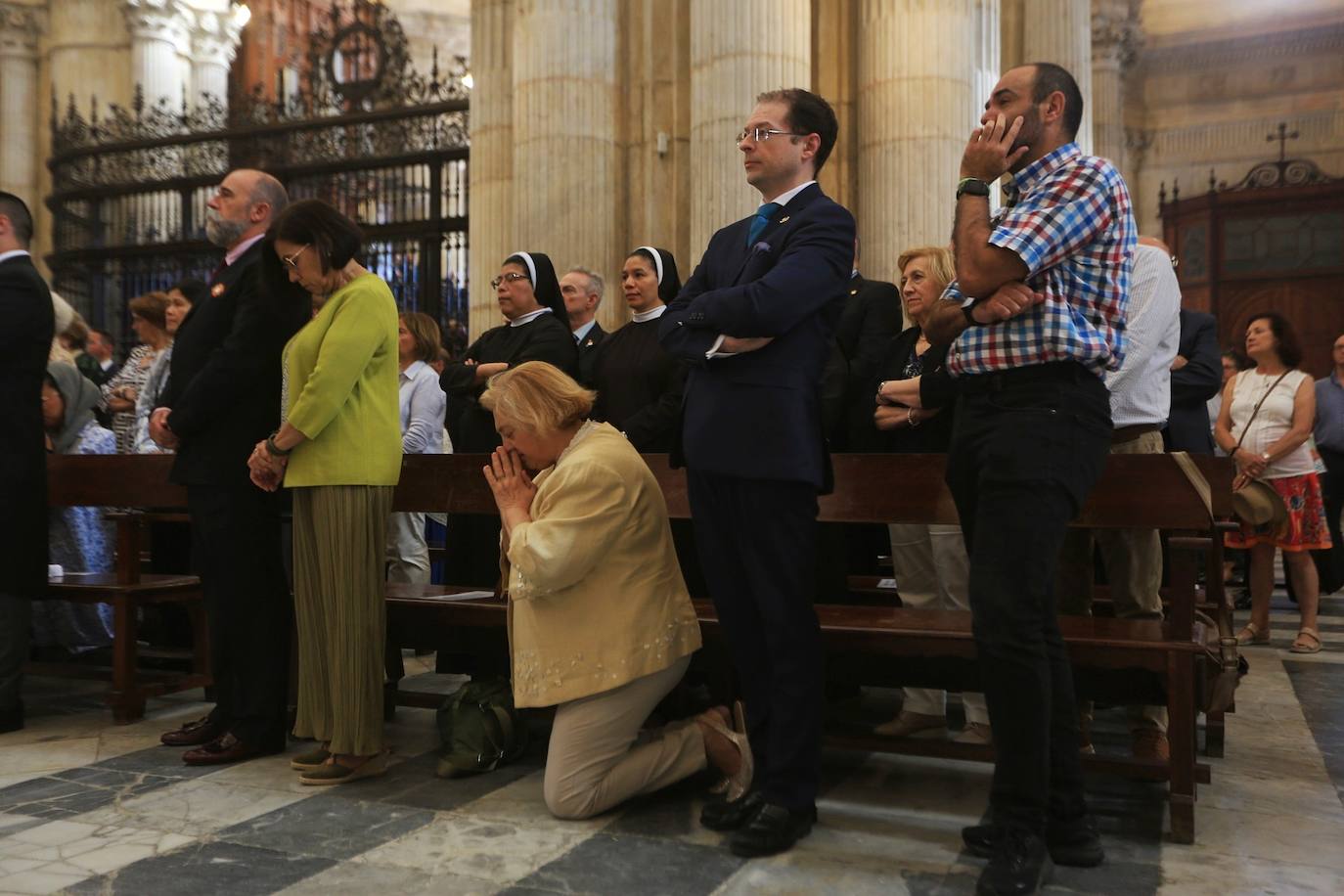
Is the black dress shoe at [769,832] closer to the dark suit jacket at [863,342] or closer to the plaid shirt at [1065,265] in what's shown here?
the plaid shirt at [1065,265]

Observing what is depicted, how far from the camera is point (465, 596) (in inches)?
181

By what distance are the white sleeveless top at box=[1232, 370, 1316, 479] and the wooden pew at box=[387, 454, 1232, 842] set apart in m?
3.48

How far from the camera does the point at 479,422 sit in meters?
5.77

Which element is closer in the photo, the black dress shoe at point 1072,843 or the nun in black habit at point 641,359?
the black dress shoe at point 1072,843

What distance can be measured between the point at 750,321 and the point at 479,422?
113 inches

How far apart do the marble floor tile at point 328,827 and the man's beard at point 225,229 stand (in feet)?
6.46

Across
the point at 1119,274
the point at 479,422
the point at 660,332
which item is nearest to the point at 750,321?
the point at 660,332

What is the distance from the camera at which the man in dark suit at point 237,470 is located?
4199 millimetres

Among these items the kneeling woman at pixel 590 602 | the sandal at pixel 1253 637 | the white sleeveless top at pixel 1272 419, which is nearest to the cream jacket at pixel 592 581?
the kneeling woman at pixel 590 602

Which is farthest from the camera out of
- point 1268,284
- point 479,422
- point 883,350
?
point 1268,284

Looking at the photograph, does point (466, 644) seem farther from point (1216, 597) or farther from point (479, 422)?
point (1216, 597)

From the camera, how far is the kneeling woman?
137 inches

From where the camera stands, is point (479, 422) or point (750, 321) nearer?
point (750, 321)

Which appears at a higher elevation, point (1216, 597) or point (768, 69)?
point (768, 69)
